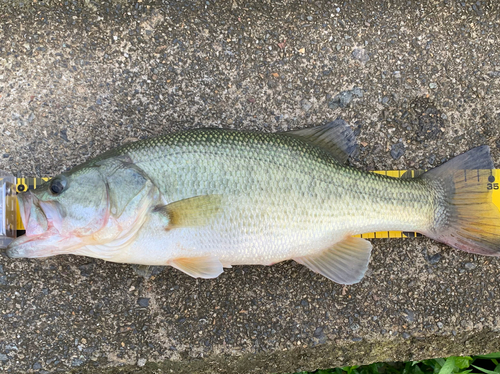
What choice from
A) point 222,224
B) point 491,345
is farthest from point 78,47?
point 491,345

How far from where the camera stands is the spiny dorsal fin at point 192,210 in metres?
1.99

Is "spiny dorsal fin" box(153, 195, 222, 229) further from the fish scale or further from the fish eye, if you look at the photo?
the fish eye

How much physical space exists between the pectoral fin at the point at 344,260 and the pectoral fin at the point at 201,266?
0.52 meters

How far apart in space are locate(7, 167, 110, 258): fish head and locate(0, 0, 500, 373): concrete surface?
1.70ft

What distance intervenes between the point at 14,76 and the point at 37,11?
0.47 m

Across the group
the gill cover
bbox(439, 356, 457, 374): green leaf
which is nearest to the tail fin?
bbox(439, 356, 457, 374): green leaf

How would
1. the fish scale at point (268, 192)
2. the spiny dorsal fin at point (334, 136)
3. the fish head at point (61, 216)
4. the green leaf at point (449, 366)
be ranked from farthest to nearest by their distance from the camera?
the green leaf at point (449, 366) < the spiny dorsal fin at point (334, 136) < the fish scale at point (268, 192) < the fish head at point (61, 216)

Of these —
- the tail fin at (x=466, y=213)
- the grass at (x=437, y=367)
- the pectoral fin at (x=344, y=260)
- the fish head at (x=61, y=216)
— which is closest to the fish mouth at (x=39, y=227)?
the fish head at (x=61, y=216)

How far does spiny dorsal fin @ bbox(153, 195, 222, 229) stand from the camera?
78.4 inches

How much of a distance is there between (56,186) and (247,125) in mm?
1233

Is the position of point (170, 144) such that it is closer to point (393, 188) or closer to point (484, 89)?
point (393, 188)

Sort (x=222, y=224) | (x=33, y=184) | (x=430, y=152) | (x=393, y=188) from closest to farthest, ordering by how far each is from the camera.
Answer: (x=222, y=224)
(x=393, y=188)
(x=33, y=184)
(x=430, y=152)

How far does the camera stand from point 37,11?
2.54 meters

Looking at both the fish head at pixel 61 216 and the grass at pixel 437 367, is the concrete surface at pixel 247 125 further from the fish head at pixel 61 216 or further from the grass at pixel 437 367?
the fish head at pixel 61 216
